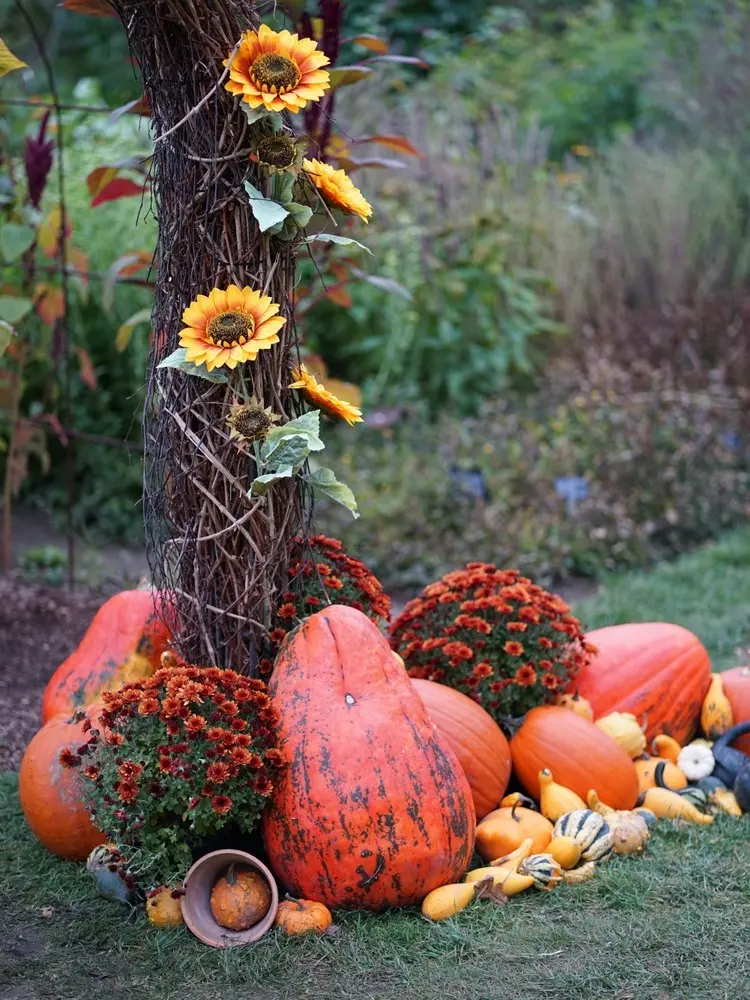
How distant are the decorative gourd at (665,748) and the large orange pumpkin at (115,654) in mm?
1292

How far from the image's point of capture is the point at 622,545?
5.20m

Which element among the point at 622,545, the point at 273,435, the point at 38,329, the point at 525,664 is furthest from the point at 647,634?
the point at 38,329

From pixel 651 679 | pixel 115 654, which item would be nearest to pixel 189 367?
pixel 115 654

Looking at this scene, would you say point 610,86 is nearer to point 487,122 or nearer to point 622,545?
point 487,122

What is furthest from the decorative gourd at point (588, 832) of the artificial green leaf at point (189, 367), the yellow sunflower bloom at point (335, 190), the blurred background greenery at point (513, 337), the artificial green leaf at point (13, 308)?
the artificial green leaf at point (13, 308)

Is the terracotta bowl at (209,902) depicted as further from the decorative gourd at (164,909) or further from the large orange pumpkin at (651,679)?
the large orange pumpkin at (651,679)

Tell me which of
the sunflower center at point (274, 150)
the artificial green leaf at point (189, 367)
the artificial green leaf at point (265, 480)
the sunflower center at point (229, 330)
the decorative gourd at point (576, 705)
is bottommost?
the decorative gourd at point (576, 705)

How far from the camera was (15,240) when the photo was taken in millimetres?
4051

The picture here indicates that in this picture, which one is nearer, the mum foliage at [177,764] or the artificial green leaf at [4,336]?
the mum foliage at [177,764]

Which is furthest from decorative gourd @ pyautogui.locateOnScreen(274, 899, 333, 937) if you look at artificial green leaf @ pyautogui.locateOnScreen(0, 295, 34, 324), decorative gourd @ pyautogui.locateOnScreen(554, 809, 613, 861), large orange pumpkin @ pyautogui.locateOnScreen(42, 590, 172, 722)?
artificial green leaf @ pyautogui.locateOnScreen(0, 295, 34, 324)

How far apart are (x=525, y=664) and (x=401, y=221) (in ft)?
14.9

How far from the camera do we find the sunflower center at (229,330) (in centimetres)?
236

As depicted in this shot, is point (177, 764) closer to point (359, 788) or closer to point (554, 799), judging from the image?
point (359, 788)

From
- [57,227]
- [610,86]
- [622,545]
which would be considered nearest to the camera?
[57,227]
